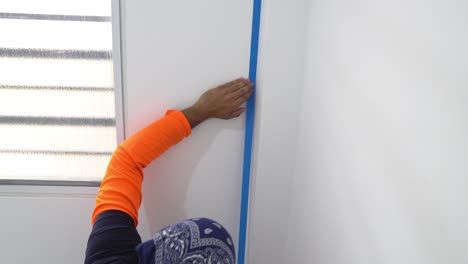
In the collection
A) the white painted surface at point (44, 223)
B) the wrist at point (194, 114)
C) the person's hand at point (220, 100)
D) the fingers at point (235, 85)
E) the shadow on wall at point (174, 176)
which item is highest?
the fingers at point (235, 85)

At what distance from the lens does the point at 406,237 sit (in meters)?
0.47

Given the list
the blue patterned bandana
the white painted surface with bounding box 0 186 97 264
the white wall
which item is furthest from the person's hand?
the white painted surface with bounding box 0 186 97 264

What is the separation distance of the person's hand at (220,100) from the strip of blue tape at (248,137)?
0.04 m

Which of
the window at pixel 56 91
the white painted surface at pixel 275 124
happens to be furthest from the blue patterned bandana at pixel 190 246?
the window at pixel 56 91

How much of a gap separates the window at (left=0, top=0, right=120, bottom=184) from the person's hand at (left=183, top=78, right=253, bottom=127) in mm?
256

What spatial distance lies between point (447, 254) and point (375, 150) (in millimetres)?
178

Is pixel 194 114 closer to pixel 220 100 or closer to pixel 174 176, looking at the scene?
pixel 220 100

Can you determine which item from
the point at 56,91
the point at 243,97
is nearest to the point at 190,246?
the point at 243,97

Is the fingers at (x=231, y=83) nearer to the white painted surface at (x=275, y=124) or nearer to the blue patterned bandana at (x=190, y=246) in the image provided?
the white painted surface at (x=275, y=124)

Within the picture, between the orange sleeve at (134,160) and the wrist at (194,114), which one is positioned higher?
the wrist at (194,114)

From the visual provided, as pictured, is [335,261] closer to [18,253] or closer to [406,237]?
[406,237]

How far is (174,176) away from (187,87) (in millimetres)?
274

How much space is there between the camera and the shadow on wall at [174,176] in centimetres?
101

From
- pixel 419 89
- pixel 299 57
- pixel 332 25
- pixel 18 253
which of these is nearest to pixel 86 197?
pixel 18 253
